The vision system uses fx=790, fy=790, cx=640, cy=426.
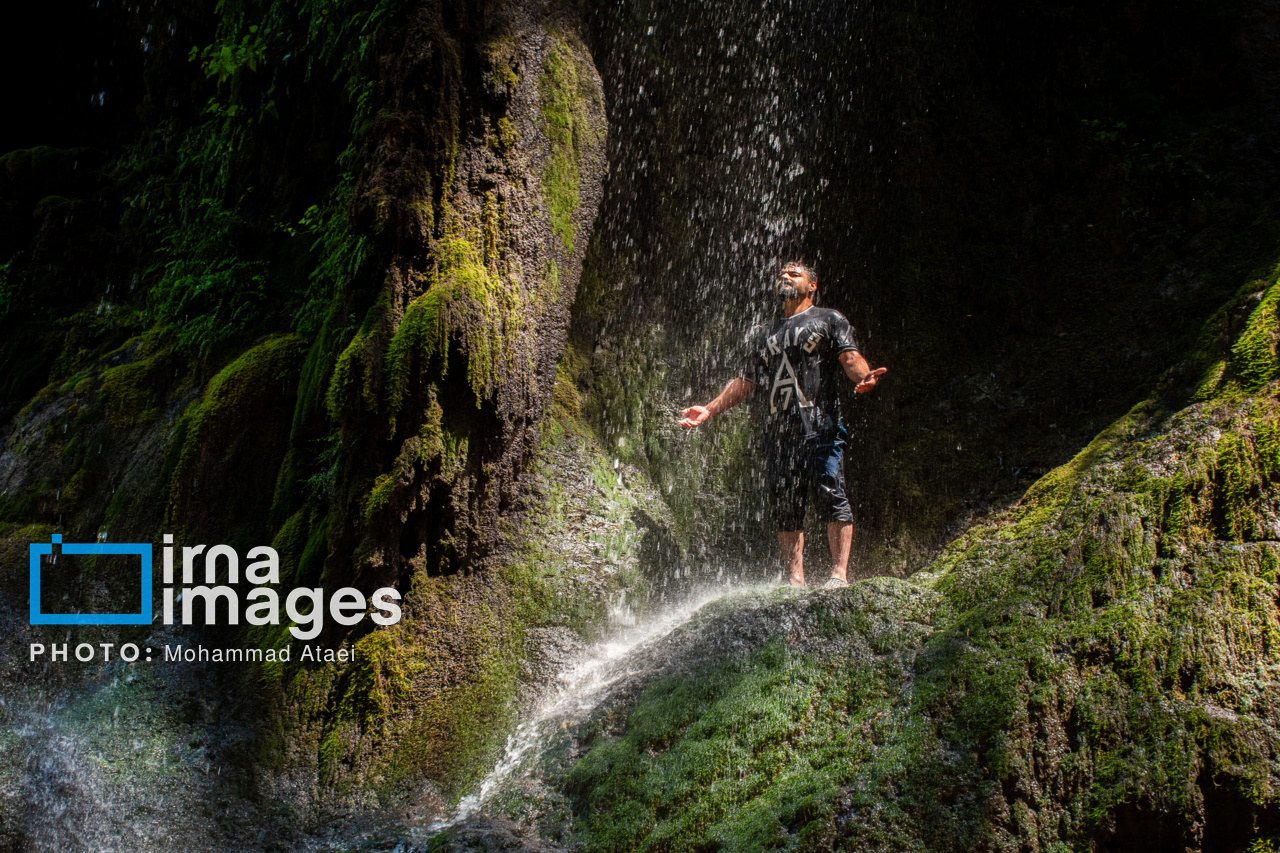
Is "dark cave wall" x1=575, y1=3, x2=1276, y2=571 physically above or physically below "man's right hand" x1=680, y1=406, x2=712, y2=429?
above

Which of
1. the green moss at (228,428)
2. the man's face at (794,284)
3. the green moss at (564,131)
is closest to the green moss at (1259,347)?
the man's face at (794,284)

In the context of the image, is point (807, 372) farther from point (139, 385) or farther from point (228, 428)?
point (139, 385)

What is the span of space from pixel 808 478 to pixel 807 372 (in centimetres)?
64

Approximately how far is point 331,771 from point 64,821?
1.24 meters

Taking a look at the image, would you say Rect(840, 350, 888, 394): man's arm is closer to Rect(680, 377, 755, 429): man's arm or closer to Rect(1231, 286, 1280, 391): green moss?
Rect(680, 377, 755, 429): man's arm

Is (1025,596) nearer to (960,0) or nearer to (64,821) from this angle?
(64,821)

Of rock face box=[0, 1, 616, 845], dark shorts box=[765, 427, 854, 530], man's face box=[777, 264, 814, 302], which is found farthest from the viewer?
man's face box=[777, 264, 814, 302]

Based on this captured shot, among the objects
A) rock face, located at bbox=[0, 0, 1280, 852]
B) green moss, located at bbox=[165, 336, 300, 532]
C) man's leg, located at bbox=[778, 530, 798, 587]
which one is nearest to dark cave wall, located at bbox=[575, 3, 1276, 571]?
rock face, located at bbox=[0, 0, 1280, 852]

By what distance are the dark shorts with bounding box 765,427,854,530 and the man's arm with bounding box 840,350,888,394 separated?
39cm

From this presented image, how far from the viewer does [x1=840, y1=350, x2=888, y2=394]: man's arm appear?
438 cm

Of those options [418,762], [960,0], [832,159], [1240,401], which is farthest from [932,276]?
[418,762]

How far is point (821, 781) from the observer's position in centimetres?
287

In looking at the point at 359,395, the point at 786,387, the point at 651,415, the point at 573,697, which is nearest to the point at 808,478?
the point at 786,387

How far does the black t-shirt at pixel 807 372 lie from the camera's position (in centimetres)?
474
